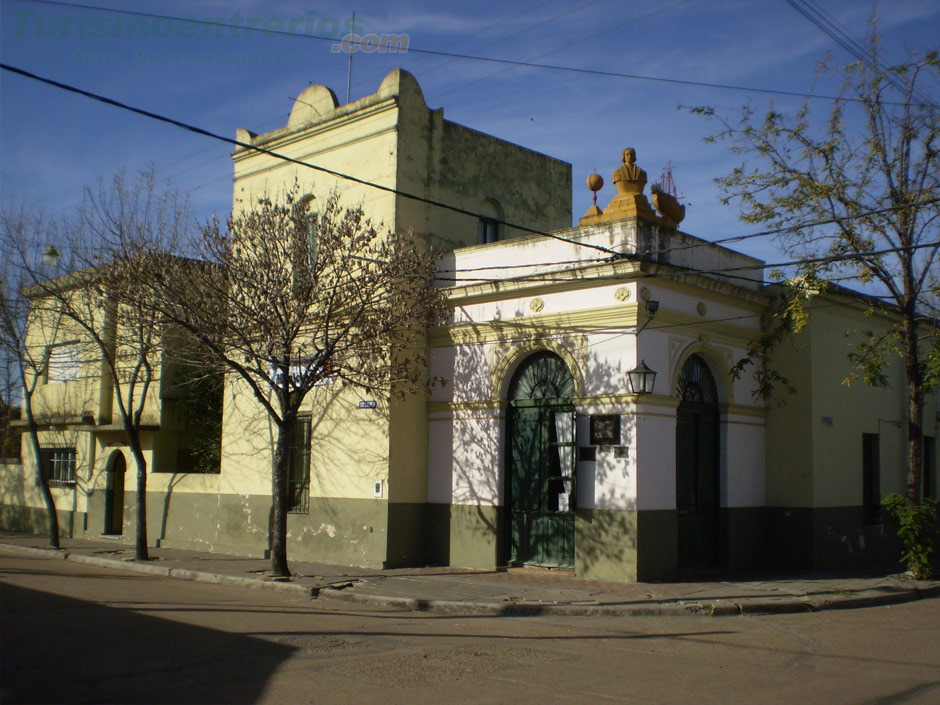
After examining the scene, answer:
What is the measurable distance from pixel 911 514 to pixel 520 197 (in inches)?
375

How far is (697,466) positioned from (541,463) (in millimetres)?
2659

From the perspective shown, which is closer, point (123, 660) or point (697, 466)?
point (123, 660)

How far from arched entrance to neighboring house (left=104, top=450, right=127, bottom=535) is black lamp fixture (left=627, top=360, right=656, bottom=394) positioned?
14.3m

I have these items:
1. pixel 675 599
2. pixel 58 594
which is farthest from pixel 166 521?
pixel 675 599

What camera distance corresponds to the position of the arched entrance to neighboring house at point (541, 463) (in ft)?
49.1

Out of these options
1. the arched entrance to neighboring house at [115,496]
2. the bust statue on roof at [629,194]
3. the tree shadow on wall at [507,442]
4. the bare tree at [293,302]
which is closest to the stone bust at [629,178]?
the bust statue on roof at [629,194]

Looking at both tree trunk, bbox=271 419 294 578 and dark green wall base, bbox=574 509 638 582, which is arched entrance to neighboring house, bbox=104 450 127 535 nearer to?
tree trunk, bbox=271 419 294 578

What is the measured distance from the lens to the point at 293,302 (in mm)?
14703

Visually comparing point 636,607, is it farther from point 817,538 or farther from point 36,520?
point 36,520

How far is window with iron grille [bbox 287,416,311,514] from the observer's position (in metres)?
17.4

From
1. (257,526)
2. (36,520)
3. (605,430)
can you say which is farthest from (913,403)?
(36,520)

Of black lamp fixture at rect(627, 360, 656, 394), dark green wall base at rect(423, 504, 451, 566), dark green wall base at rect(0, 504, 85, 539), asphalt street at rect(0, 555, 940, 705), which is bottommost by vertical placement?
dark green wall base at rect(0, 504, 85, 539)

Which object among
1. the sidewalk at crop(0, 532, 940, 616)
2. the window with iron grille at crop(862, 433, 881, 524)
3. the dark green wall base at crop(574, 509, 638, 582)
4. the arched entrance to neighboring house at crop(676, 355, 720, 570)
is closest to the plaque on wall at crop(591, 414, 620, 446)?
the dark green wall base at crop(574, 509, 638, 582)

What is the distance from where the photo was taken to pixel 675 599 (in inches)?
484
